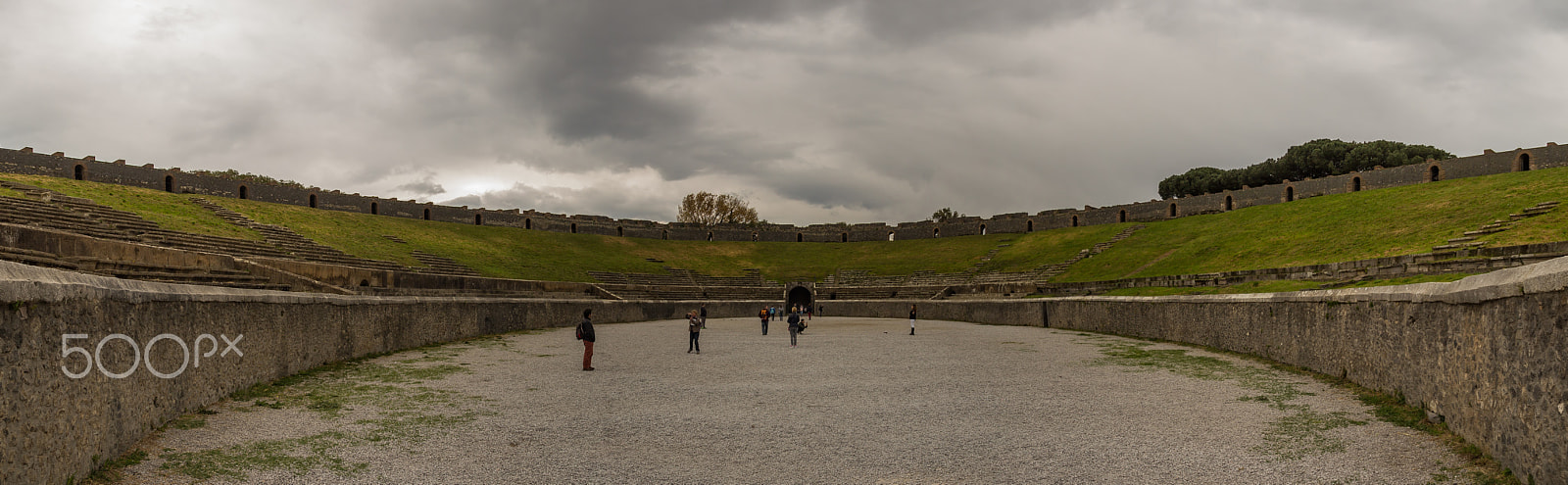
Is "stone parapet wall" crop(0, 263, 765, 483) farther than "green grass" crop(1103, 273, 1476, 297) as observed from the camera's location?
No

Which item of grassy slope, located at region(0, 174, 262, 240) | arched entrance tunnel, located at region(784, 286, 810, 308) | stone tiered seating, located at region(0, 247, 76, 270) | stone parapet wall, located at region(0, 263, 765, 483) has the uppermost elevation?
grassy slope, located at region(0, 174, 262, 240)

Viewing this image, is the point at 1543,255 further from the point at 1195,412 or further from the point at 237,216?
the point at 237,216

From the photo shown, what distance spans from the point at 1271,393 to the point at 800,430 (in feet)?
22.8

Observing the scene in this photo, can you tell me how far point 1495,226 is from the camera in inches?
1117

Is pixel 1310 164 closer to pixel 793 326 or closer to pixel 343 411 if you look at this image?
pixel 793 326

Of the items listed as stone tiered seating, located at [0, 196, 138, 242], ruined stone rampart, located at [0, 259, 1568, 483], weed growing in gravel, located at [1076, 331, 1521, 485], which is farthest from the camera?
stone tiered seating, located at [0, 196, 138, 242]

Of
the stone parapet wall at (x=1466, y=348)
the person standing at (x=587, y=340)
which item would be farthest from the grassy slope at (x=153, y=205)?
the stone parapet wall at (x=1466, y=348)

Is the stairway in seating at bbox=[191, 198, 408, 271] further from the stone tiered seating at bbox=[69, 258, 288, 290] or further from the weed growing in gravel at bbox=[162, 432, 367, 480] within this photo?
the weed growing in gravel at bbox=[162, 432, 367, 480]

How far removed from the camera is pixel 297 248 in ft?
141

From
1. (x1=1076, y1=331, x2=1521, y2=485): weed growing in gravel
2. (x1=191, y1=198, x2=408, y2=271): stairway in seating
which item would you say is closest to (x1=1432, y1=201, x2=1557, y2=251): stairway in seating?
(x1=1076, y1=331, x2=1521, y2=485): weed growing in gravel

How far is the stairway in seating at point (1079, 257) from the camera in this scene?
55094 mm

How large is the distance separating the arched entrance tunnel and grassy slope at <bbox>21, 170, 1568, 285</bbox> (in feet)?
3.59

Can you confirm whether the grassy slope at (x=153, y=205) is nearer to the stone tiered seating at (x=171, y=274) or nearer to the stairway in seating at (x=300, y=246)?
the stairway in seating at (x=300, y=246)

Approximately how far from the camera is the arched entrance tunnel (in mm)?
64438
